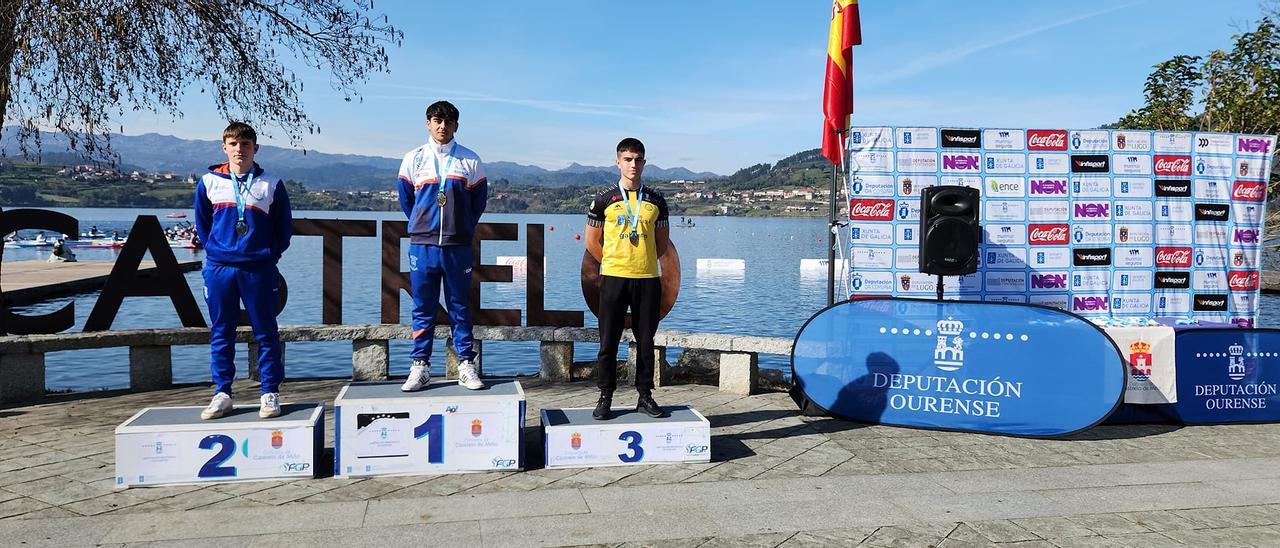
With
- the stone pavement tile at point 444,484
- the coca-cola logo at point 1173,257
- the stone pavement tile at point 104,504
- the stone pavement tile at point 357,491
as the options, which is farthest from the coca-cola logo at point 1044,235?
the stone pavement tile at point 104,504

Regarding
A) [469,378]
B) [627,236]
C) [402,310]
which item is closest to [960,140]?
[627,236]

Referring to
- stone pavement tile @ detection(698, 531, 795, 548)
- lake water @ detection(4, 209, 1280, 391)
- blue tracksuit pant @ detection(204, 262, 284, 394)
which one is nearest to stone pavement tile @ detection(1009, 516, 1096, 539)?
stone pavement tile @ detection(698, 531, 795, 548)

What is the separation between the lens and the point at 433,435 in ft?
17.4

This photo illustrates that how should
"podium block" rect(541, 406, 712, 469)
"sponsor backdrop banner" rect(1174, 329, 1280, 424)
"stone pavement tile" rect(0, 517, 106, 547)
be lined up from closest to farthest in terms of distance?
"stone pavement tile" rect(0, 517, 106, 547) < "podium block" rect(541, 406, 712, 469) < "sponsor backdrop banner" rect(1174, 329, 1280, 424)

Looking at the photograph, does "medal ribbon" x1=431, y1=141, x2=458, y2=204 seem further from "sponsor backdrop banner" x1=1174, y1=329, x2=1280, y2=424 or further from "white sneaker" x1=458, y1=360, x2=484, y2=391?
"sponsor backdrop banner" x1=1174, y1=329, x2=1280, y2=424

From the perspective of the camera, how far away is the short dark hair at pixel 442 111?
19.3ft

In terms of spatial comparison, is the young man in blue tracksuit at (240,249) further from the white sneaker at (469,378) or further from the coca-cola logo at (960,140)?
the coca-cola logo at (960,140)

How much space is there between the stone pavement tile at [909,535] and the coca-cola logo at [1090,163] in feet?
15.7

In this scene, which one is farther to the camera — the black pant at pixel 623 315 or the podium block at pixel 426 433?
the black pant at pixel 623 315

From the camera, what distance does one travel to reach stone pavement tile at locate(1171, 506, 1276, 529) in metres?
4.54

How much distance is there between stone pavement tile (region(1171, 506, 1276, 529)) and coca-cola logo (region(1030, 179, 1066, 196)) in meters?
3.65

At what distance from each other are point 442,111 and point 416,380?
1.86 meters

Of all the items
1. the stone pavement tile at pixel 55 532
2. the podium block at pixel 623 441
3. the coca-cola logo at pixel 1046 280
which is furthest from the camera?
the coca-cola logo at pixel 1046 280

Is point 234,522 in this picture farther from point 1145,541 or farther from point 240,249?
point 1145,541
